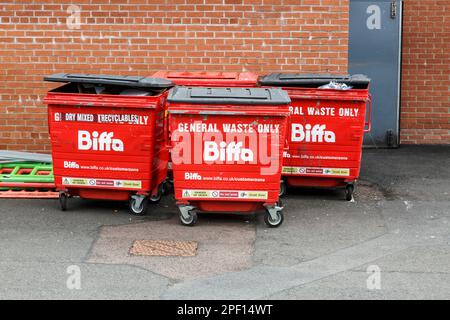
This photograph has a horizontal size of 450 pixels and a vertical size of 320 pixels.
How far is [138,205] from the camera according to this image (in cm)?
919

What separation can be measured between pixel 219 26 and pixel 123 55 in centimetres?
131

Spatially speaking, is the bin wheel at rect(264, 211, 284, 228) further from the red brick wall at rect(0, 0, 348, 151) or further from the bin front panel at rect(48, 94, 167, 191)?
the red brick wall at rect(0, 0, 348, 151)

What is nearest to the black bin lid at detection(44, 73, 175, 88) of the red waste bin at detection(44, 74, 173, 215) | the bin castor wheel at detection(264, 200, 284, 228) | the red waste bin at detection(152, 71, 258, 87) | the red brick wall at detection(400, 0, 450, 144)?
the red waste bin at detection(44, 74, 173, 215)

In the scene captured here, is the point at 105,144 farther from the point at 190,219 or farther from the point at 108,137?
the point at 190,219

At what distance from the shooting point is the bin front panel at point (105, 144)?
8.96 m

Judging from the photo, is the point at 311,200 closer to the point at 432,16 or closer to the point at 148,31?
the point at 148,31

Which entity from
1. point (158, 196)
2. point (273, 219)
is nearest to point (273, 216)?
point (273, 219)

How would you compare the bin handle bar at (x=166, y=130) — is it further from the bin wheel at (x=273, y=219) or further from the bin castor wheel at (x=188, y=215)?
the bin wheel at (x=273, y=219)

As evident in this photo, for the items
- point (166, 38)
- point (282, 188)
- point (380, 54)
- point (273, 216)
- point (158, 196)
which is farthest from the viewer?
point (380, 54)

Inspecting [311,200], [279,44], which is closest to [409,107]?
[279,44]

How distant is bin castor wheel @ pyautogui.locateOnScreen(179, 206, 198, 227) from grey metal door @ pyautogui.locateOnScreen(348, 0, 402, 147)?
4.99 m

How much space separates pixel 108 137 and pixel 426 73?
609 cm

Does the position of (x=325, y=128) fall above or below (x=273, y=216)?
above

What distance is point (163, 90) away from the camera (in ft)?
30.9
